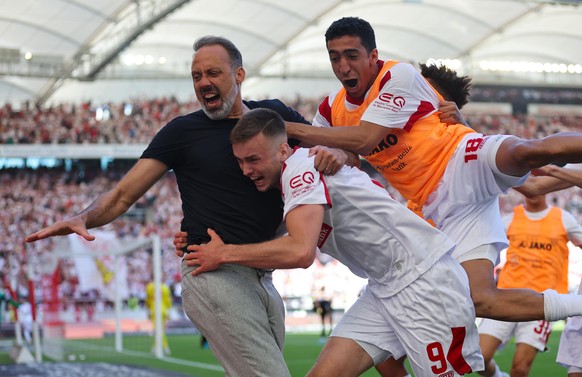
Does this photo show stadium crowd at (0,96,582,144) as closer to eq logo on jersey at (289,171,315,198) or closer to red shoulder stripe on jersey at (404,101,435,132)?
red shoulder stripe on jersey at (404,101,435,132)

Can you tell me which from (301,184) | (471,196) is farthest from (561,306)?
(301,184)

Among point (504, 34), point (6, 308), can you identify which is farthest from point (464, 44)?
point (6, 308)

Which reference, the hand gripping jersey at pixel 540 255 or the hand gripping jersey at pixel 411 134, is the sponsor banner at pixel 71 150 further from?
the hand gripping jersey at pixel 411 134

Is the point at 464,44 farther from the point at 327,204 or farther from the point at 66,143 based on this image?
the point at 327,204

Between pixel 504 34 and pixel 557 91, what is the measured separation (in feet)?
22.9

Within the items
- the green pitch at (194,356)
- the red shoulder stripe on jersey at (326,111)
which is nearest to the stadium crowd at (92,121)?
the green pitch at (194,356)

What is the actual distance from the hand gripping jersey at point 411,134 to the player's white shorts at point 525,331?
3.73 meters

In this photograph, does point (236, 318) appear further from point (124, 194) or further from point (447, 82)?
point (447, 82)

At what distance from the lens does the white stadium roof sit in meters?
42.2

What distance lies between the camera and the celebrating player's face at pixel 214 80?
5.60 m

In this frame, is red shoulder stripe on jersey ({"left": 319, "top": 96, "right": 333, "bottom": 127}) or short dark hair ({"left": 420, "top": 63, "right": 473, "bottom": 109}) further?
short dark hair ({"left": 420, "top": 63, "right": 473, "bottom": 109})

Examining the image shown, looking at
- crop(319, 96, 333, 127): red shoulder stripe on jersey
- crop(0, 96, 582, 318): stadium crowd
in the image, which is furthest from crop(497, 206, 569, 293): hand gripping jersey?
crop(0, 96, 582, 318): stadium crowd

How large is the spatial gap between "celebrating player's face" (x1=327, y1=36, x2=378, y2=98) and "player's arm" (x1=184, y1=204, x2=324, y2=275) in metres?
1.48

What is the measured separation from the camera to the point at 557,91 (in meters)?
55.5
